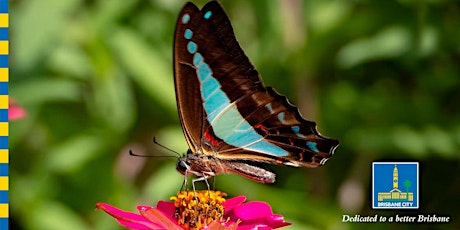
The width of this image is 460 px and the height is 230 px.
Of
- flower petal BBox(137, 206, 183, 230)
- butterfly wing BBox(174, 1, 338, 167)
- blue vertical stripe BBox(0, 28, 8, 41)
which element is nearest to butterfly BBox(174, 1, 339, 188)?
butterfly wing BBox(174, 1, 338, 167)

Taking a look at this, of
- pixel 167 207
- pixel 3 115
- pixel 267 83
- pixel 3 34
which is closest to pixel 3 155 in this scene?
pixel 3 115

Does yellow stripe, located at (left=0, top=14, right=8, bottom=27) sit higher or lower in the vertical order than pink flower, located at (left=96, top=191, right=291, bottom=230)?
higher

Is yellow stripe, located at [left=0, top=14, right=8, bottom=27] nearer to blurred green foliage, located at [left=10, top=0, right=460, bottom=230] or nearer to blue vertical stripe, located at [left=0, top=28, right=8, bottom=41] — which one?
blue vertical stripe, located at [left=0, top=28, right=8, bottom=41]

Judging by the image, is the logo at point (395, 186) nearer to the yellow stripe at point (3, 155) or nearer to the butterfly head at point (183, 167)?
the butterfly head at point (183, 167)

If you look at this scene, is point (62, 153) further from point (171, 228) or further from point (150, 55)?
point (171, 228)

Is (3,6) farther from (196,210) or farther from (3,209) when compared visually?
(196,210)
